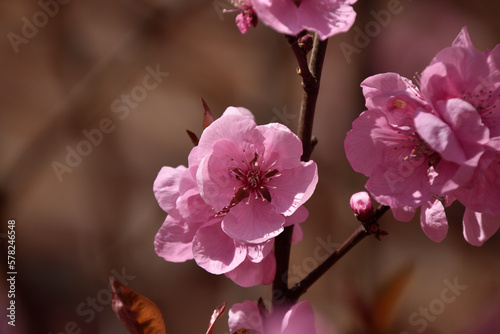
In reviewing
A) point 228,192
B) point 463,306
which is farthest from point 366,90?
point 463,306

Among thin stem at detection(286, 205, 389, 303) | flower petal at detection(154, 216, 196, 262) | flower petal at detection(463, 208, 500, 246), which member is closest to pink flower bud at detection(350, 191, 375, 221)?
thin stem at detection(286, 205, 389, 303)

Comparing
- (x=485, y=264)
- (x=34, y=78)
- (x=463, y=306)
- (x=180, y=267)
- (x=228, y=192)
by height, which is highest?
(x=34, y=78)

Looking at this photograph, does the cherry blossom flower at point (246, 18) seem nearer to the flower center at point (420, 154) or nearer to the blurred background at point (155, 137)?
the flower center at point (420, 154)

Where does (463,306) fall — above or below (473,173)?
below

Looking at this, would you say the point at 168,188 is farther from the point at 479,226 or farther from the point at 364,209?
the point at 479,226

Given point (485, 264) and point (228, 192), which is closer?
point (228, 192)

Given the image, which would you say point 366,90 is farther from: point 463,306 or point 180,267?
point 463,306

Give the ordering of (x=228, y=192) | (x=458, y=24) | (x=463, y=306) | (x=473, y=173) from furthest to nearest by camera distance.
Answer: (x=463, y=306)
(x=458, y=24)
(x=228, y=192)
(x=473, y=173)

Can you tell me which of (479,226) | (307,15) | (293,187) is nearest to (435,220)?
(479,226)
